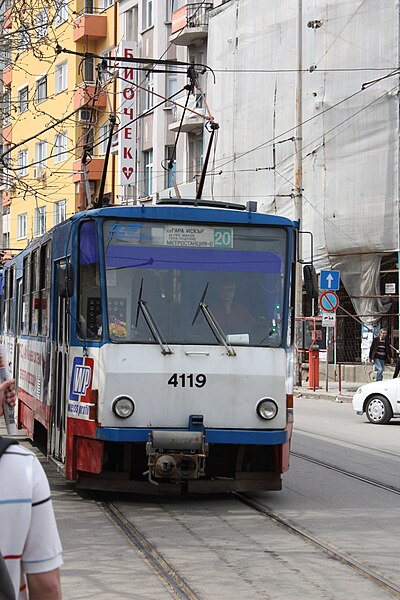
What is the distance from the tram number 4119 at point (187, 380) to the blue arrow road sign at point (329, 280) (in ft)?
65.0

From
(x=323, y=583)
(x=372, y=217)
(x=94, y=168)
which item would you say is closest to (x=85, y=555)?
(x=323, y=583)

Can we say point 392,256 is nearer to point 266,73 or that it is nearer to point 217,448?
point 266,73

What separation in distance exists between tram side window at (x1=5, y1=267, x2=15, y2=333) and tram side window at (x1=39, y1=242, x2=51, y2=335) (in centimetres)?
463

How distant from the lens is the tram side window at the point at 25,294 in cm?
1666

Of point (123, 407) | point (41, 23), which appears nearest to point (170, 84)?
point (41, 23)

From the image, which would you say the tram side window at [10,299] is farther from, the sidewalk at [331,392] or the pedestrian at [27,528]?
the pedestrian at [27,528]

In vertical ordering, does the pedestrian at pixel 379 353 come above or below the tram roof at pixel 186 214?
below

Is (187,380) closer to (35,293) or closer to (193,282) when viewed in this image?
(193,282)

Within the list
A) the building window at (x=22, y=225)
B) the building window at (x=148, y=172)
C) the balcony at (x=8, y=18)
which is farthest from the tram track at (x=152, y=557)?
the building window at (x=22, y=225)

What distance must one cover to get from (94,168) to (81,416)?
41373mm

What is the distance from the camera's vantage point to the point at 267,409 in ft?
37.9

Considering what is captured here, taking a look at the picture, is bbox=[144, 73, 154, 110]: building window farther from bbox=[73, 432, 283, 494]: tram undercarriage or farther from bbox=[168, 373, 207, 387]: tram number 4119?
bbox=[168, 373, 207, 387]: tram number 4119

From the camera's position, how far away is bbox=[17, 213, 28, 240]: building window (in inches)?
2445

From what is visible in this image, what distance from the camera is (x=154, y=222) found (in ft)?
38.5
